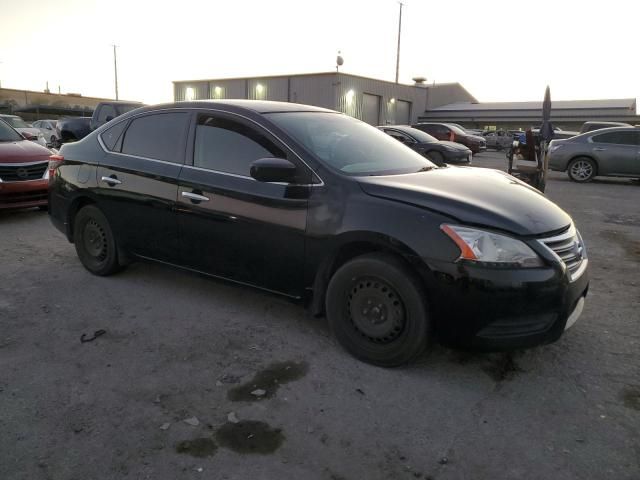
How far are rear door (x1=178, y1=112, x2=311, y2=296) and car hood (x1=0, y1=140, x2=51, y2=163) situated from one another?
457cm

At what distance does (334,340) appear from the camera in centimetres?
354

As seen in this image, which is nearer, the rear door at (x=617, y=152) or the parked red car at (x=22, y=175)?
the parked red car at (x=22, y=175)

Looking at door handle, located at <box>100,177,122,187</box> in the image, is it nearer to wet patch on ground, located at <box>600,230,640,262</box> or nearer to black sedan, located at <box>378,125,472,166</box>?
wet patch on ground, located at <box>600,230,640,262</box>

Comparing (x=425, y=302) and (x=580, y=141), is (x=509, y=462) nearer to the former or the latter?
(x=425, y=302)

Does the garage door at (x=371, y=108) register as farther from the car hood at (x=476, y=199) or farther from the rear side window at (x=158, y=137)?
the car hood at (x=476, y=199)

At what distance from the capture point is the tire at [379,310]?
2938mm

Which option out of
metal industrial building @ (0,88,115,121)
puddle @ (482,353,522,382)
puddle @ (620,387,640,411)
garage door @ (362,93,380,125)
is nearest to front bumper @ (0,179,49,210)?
puddle @ (482,353,522,382)

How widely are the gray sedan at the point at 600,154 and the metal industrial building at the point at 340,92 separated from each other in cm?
2147

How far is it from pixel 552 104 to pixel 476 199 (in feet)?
153

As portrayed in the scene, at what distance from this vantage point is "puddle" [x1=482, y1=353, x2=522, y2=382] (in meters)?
3.08

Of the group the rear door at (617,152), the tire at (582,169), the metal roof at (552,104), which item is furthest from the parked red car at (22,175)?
the metal roof at (552,104)

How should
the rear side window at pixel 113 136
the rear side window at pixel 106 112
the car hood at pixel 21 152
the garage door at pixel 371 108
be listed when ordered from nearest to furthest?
the rear side window at pixel 113 136, the car hood at pixel 21 152, the rear side window at pixel 106 112, the garage door at pixel 371 108

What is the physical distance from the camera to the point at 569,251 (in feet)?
10.0

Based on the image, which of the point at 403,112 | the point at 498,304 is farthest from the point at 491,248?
the point at 403,112
